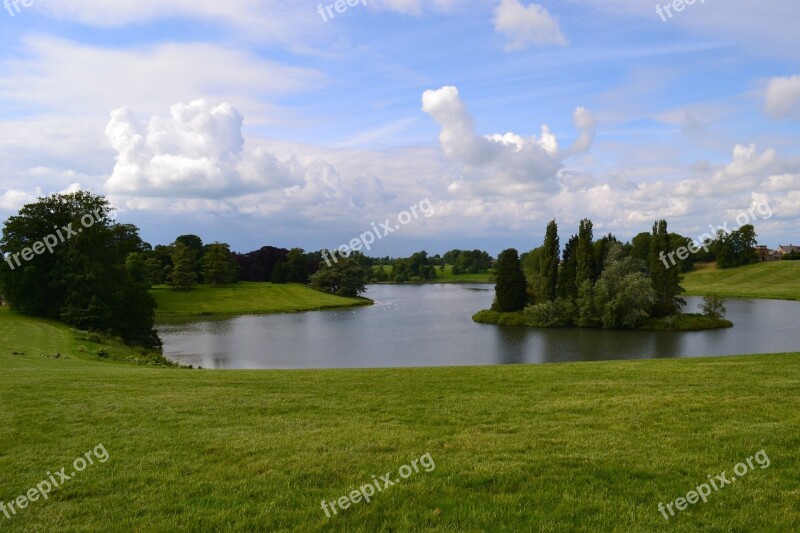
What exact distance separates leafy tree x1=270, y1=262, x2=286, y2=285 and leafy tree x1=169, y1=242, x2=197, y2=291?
2517cm

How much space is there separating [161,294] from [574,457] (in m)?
87.7

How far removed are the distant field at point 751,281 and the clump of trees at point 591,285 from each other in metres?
42.4

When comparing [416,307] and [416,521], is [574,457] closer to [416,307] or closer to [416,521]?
[416,521]

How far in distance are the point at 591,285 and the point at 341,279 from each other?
193 ft

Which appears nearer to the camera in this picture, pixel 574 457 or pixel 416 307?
pixel 574 457

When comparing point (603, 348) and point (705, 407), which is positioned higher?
point (705, 407)

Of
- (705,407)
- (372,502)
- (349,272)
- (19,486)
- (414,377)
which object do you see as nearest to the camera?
(372,502)

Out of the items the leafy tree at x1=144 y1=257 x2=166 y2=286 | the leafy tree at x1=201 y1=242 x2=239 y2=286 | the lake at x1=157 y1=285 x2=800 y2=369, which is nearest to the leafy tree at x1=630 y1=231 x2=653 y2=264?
the lake at x1=157 y1=285 x2=800 y2=369

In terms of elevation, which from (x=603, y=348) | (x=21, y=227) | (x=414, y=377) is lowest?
(x=603, y=348)

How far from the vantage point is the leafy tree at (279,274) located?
116688 millimetres

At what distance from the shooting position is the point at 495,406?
10.2 meters

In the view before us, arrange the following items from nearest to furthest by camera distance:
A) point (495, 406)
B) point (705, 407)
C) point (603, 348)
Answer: point (705, 407) → point (495, 406) → point (603, 348)

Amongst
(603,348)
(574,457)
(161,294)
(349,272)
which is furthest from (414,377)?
(349,272)

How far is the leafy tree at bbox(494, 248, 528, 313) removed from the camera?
63.4 metres
